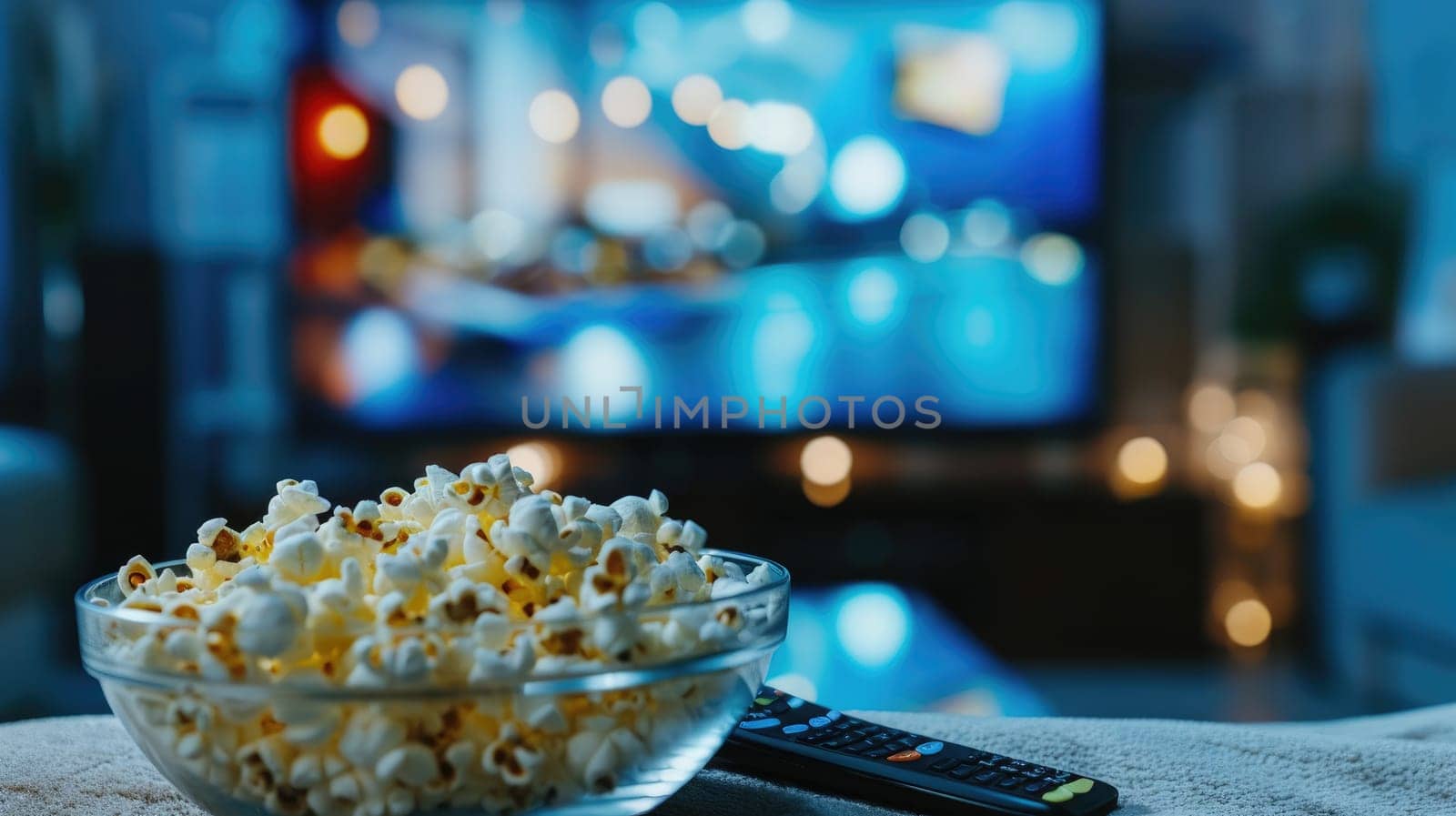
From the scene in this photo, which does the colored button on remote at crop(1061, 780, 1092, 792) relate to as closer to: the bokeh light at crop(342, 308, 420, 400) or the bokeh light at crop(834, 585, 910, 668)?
the bokeh light at crop(834, 585, 910, 668)

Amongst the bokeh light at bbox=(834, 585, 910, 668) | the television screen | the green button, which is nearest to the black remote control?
the green button

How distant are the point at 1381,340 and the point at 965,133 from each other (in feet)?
3.38

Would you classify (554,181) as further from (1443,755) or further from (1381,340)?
(1443,755)

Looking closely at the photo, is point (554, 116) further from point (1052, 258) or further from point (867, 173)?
point (1052, 258)

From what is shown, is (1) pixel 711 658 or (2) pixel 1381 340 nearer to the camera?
(1) pixel 711 658

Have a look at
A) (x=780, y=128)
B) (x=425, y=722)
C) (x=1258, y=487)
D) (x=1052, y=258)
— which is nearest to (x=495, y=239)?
(x=780, y=128)

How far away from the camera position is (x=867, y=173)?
2.70m

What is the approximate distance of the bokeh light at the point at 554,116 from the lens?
271 cm

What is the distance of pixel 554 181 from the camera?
2.71 meters

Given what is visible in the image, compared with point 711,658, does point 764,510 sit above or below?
below

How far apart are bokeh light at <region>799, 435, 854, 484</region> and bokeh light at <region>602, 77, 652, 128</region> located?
2.35 ft

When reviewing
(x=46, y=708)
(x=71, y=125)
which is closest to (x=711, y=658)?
(x=46, y=708)

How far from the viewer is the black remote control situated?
45 centimetres

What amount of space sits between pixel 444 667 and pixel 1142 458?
2808 millimetres
